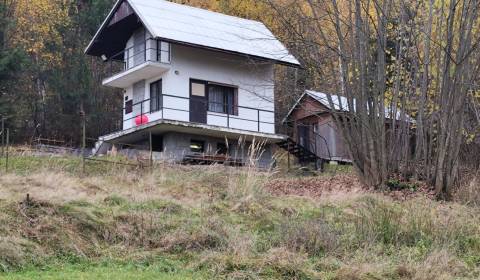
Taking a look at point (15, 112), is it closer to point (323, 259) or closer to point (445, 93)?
point (445, 93)

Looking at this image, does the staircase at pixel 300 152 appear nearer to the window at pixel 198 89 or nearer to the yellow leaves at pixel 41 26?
the window at pixel 198 89

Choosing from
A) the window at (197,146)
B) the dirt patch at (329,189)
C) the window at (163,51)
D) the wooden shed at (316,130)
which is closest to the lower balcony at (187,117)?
the window at (197,146)

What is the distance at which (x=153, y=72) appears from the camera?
30406mm

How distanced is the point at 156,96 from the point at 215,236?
67.5 ft

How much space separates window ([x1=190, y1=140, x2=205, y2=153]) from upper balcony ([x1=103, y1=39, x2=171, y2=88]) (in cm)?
346

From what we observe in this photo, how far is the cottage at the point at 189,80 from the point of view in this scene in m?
29.2

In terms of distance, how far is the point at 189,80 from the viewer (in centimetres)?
3028

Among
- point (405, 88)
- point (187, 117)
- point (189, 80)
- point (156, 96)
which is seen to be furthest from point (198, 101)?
point (405, 88)

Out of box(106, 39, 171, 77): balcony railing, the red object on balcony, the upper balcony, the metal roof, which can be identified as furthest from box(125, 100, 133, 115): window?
the metal roof

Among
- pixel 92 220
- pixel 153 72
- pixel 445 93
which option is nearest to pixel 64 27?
pixel 153 72

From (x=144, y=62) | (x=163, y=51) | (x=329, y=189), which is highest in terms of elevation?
(x=163, y=51)

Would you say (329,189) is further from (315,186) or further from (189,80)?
(189,80)

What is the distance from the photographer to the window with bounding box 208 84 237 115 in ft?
102

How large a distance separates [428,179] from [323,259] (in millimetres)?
8804
